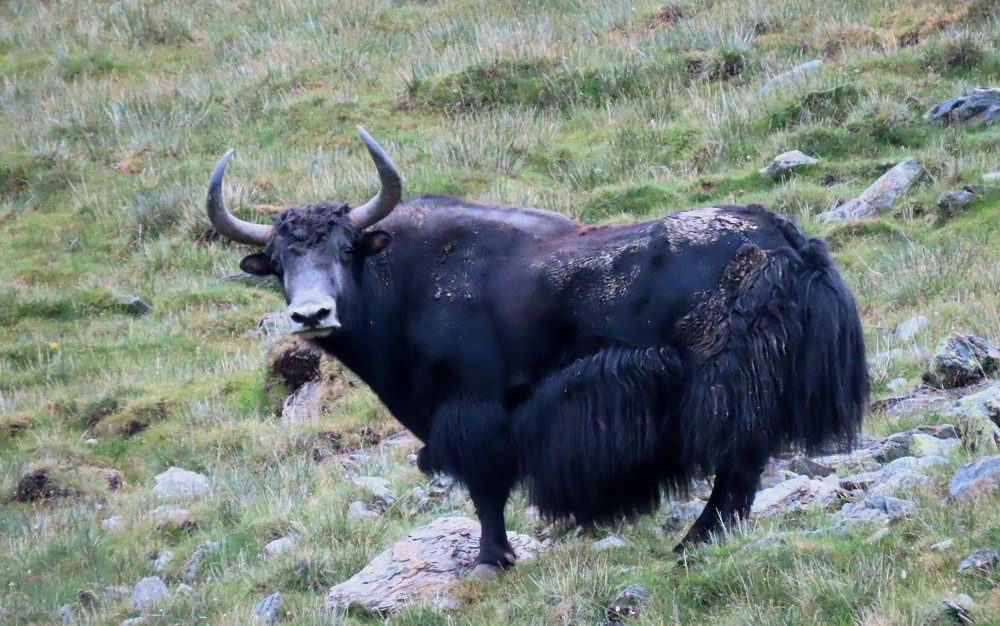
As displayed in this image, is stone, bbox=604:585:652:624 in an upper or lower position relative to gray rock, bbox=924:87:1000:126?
lower

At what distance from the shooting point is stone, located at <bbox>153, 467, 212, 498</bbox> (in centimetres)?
916

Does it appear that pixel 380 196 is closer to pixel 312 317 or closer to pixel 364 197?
pixel 312 317

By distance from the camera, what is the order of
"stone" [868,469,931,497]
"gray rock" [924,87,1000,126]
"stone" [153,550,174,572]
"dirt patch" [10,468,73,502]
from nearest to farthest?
"stone" [868,469,931,497], "stone" [153,550,174,572], "dirt patch" [10,468,73,502], "gray rock" [924,87,1000,126]

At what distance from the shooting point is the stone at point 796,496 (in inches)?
257

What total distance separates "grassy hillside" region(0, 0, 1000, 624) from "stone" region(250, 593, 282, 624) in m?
0.14

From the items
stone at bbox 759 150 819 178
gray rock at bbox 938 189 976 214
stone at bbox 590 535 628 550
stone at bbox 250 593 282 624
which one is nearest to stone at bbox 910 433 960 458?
stone at bbox 590 535 628 550

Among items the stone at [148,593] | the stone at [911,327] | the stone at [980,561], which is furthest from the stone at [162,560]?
the stone at [911,327]

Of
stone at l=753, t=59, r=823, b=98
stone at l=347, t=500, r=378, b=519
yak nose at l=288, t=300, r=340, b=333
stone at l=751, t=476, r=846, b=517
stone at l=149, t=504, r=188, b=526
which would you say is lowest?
stone at l=149, t=504, r=188, b=526

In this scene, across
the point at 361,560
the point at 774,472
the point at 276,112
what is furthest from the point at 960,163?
the point at 276,112

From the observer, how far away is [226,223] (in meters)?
7.20

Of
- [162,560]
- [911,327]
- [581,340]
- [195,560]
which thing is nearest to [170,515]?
[162,560]

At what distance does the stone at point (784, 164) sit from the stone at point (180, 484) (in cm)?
613

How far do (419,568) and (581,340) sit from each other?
139 centimetres

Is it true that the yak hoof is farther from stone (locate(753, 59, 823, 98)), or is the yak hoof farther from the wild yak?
stone (locate(753, 59, 823, 98))
